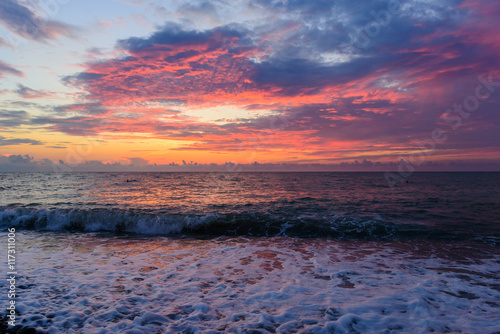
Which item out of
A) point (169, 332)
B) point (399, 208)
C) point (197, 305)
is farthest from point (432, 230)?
point (169, 332)

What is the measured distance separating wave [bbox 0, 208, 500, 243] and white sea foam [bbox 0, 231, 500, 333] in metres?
3.12

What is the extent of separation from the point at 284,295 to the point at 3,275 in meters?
8.41

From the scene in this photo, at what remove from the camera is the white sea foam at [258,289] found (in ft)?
17.7

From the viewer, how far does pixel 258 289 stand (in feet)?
23.2

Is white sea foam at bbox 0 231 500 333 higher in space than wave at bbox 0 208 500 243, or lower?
higher

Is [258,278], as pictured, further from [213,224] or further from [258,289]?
[213,224]

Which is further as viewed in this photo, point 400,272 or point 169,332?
point 400,272

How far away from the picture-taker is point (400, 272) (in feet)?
27.2

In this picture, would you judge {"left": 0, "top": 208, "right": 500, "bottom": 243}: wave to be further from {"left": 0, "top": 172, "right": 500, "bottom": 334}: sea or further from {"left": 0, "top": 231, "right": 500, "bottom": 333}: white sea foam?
{"left": 0, "top": 231, "right": 500, "bottom": 333}: white sea foam

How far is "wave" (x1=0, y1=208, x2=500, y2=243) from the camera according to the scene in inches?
575

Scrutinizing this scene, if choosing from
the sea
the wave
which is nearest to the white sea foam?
the sea

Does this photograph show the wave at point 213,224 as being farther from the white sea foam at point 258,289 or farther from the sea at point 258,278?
the white sea foam at point 258,289

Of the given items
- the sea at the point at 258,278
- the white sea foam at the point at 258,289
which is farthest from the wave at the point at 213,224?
the white sea foam at the point at 258,289

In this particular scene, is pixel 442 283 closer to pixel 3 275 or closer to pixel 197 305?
pixel 197 305
